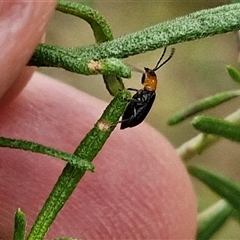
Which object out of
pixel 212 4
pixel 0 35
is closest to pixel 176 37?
pixel 0 35

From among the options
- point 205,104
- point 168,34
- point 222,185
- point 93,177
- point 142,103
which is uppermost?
point 168,34

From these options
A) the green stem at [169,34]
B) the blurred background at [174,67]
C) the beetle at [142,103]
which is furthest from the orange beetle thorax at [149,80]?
the blurred background at [174,67]

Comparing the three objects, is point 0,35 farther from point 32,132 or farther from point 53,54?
point 32,132

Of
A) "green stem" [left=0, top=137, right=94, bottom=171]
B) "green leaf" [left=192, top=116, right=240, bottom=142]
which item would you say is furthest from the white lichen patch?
"green leaf" [left=192, top=116, right=240, bottom=142]

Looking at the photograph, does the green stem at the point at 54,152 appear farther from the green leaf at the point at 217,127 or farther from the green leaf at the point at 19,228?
the green leaf at the point at 217,127

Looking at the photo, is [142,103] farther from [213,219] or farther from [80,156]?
[213,219]

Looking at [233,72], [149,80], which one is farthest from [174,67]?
[149,80]

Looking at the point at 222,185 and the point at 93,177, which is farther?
the point at 93,177
